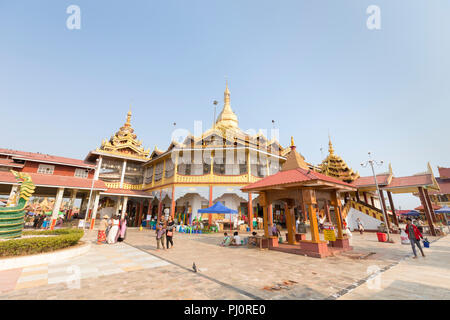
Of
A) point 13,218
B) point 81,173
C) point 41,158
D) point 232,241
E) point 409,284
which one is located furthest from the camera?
point 81,173

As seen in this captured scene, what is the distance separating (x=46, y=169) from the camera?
20438 mm

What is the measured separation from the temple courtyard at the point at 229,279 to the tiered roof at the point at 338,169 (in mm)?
19512

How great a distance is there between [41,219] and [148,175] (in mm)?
11590

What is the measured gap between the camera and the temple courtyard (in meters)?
4.05

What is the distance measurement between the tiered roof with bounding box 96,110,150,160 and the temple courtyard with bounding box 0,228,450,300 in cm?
2117

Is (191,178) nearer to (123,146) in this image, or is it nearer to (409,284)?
(123,146)

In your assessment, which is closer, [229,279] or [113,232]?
[229,279]

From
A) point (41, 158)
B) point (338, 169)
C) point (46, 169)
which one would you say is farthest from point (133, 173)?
point (338, 169)

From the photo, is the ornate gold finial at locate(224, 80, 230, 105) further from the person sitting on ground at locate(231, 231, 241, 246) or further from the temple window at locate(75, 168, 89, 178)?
the person sitting on ground at locate(231, 231, 241, 246)

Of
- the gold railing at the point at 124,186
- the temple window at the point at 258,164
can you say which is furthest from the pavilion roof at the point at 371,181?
the gold railing at the point at 124,186

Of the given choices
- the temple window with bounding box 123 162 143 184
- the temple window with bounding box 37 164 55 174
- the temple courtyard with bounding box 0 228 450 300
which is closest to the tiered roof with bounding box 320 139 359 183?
the temple courtyard with bounding box 0 228 450 300

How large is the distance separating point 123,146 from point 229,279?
1035 inches
